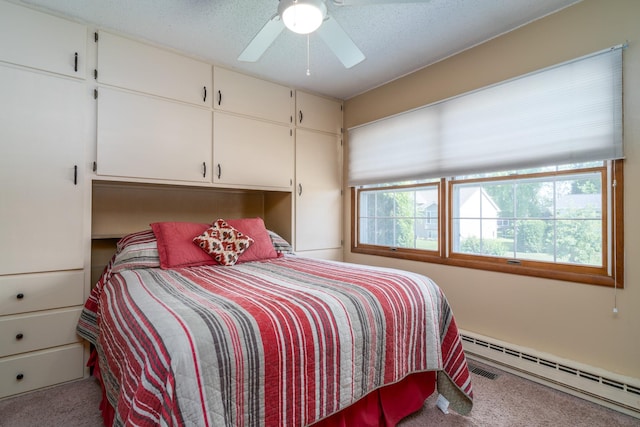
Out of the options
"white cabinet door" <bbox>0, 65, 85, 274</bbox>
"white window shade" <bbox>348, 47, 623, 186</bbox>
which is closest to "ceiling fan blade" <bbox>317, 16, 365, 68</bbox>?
"white window shade" <bbox>348, 47, 623, 186</bbox>

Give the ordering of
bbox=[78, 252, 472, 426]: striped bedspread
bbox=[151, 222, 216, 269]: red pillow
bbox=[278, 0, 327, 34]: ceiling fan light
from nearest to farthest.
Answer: bbox=[78, 252, 472, 426]: striped bedspread, bbox=[278, 0, 327, 34]: ceiling fan light, bbox=[151, 222, 216, 269]: red pillow

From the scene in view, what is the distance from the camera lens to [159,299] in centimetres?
137

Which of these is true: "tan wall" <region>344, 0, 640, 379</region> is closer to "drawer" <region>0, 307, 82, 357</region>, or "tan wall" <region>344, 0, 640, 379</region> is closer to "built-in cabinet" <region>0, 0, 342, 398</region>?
"built-in cabinet" <region>0, 0, 342, 398</region>

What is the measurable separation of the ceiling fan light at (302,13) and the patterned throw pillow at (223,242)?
4.95 feet

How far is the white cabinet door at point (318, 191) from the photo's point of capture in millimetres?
3359

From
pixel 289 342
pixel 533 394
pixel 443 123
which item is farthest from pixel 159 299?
pixel 443 123

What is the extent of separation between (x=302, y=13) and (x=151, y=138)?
1593 mm

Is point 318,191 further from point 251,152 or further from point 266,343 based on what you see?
point 266,343

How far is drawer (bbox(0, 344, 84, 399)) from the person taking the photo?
6.38 feet

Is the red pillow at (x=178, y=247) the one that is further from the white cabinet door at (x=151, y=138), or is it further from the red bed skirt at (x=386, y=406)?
the red bed skirt at (x=386, y=406)

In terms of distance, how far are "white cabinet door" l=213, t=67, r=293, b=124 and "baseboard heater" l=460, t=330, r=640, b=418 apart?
2594mm

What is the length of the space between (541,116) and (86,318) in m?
3.33

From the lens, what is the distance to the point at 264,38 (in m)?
1.85

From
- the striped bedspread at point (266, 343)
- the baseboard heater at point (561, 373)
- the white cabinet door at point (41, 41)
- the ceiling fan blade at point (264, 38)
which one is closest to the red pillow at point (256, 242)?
the striped bedspread at point (266, 343)
